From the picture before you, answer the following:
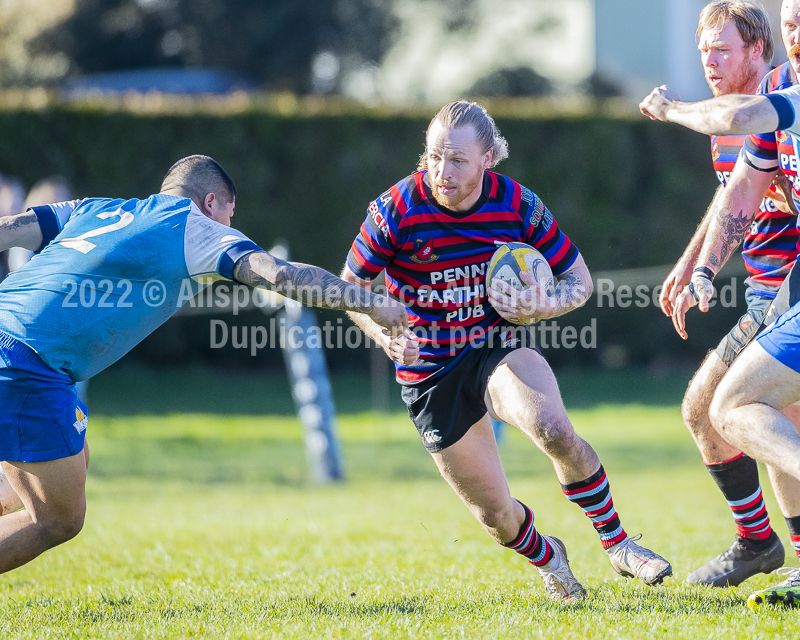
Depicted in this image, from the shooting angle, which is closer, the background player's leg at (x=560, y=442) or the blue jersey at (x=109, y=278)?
the blue jersey at (x=109, y=278)

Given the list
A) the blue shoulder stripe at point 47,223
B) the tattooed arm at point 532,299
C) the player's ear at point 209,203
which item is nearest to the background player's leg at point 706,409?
the tattooed arm at point 532,299

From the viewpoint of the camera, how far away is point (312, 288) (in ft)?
12.9

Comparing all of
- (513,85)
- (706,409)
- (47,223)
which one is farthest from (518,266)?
(513,85)

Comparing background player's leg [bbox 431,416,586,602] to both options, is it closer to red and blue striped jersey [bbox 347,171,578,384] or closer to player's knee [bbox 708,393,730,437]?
red and blue striped jersey [bbox 347,171,578,384]

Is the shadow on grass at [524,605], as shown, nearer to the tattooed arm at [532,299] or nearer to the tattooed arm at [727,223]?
the tattooed arm at [727,223]

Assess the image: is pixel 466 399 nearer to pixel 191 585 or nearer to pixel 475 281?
pixel 475 281

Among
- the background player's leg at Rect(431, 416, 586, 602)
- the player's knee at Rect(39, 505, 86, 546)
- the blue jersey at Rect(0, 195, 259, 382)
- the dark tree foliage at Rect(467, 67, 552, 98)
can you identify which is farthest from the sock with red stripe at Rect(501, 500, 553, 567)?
the dark tree foliage at Rect(467, 67, 552, 98)

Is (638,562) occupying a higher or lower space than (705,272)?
lower

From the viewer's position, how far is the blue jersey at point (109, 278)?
4098mm

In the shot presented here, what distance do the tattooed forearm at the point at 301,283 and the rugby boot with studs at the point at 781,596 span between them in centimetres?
216

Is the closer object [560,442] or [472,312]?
[560,442]

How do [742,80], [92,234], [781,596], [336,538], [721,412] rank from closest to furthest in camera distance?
1. [721,412]
2. [781,596]
3. [92,234]
4. [742,80]
5. [336,538]

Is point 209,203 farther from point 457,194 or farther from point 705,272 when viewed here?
point 705,272

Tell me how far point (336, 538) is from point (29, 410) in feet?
11.5
